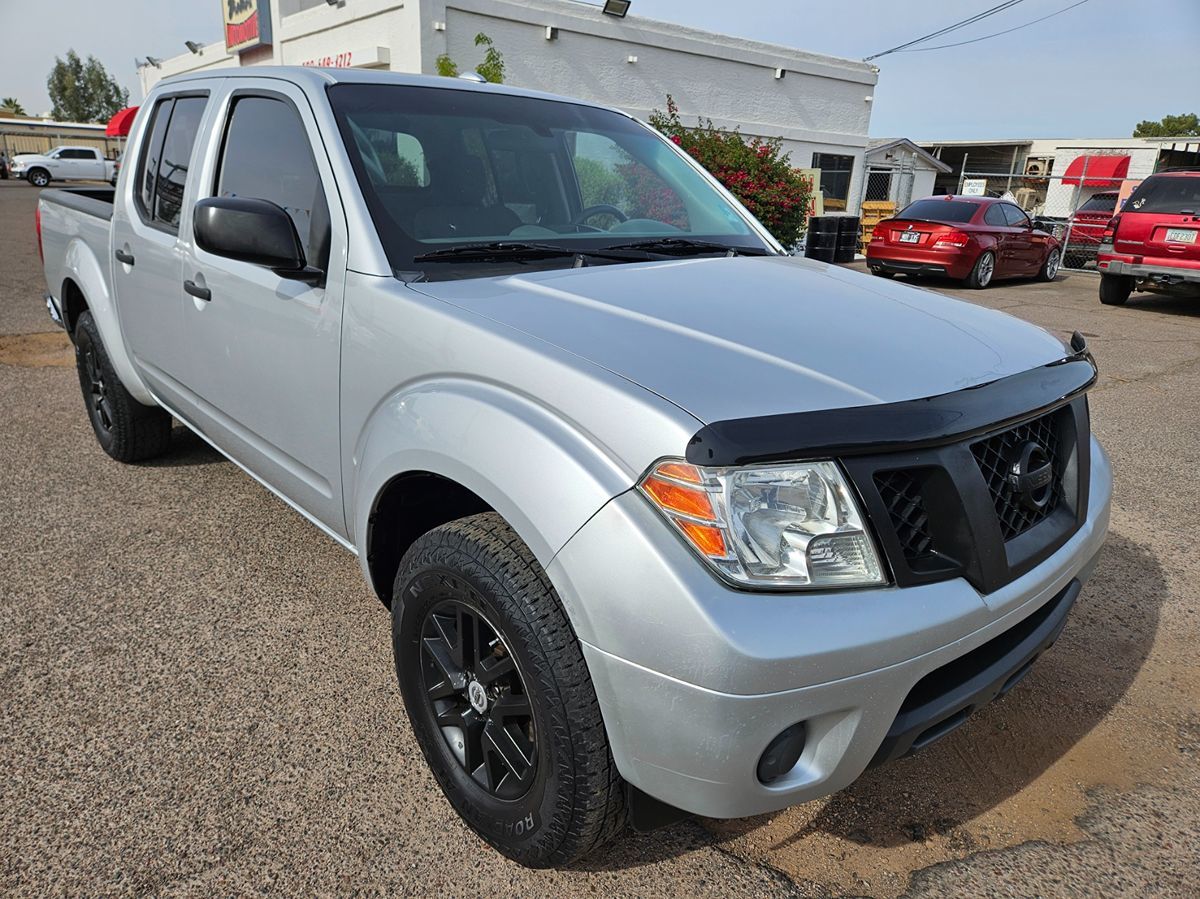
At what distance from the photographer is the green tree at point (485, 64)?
585 inches

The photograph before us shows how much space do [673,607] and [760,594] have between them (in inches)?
6.4

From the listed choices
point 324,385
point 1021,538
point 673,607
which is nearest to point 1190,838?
point 1021,538

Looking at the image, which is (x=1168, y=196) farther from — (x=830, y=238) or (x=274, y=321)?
(x=274, y=321)

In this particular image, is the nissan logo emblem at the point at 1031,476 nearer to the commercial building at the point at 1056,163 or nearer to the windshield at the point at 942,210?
the windshield at the point at 942,210

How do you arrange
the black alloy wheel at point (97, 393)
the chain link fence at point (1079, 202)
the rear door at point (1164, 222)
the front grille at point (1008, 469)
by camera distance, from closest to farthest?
the front grille at point (1008, 469)
the black alloy wheel at point (97, 393)
the rear door at point (1164, 222)
the chain link fence at point (1079, 202)

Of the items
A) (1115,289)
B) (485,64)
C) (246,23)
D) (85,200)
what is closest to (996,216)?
(1115,289)

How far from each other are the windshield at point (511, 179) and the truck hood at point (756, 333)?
10.3 inches

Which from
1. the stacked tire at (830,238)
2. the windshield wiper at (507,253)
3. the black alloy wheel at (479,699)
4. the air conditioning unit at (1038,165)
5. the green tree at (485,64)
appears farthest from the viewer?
the air conditioning unit at (1038,165)

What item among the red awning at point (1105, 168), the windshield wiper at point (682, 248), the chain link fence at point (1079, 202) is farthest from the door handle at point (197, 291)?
the red awning at point (1105, 168)

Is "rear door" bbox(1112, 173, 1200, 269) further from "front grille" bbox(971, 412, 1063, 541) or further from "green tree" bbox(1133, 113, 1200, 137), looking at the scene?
"green tree" bbox(1133, 113, 1200, 137)

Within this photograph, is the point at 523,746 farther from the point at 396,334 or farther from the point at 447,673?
the point at 396,334

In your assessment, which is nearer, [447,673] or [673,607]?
[673,607]

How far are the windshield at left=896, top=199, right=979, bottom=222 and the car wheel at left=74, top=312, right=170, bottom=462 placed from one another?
1218 cm

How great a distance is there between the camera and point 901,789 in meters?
2.29
